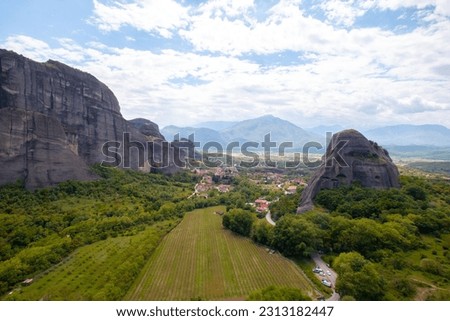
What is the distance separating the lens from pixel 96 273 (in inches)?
1385

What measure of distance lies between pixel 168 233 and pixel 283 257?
21.8 meters

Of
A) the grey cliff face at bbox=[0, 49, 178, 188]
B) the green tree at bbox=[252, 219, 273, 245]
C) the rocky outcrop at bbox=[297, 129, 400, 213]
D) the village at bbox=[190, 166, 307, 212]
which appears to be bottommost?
the green tree at bbox=[252, 219, 273, 245]

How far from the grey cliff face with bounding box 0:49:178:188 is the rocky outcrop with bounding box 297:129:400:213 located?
53624 mm

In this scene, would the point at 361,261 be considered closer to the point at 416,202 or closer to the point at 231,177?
the point at 416,202

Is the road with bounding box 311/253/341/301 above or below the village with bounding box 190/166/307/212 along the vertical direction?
below

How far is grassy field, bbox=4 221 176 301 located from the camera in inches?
1167

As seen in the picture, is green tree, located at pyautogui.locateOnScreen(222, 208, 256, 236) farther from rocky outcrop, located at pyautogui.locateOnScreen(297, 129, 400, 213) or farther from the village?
the village

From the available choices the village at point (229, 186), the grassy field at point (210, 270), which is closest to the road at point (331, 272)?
the grassy field at point (210, 270)

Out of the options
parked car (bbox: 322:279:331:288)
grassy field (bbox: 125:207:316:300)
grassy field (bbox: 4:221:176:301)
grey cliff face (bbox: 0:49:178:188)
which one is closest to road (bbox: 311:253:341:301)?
parked car (bbox: 322:279:331:288)

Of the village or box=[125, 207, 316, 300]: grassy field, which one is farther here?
the village

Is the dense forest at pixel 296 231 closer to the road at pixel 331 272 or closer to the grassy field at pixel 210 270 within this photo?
the road at pixel 331 272

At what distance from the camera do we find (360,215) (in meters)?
46.3

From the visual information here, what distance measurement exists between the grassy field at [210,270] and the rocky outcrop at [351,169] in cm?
1679

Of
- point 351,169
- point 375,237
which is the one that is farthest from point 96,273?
point 351,169
